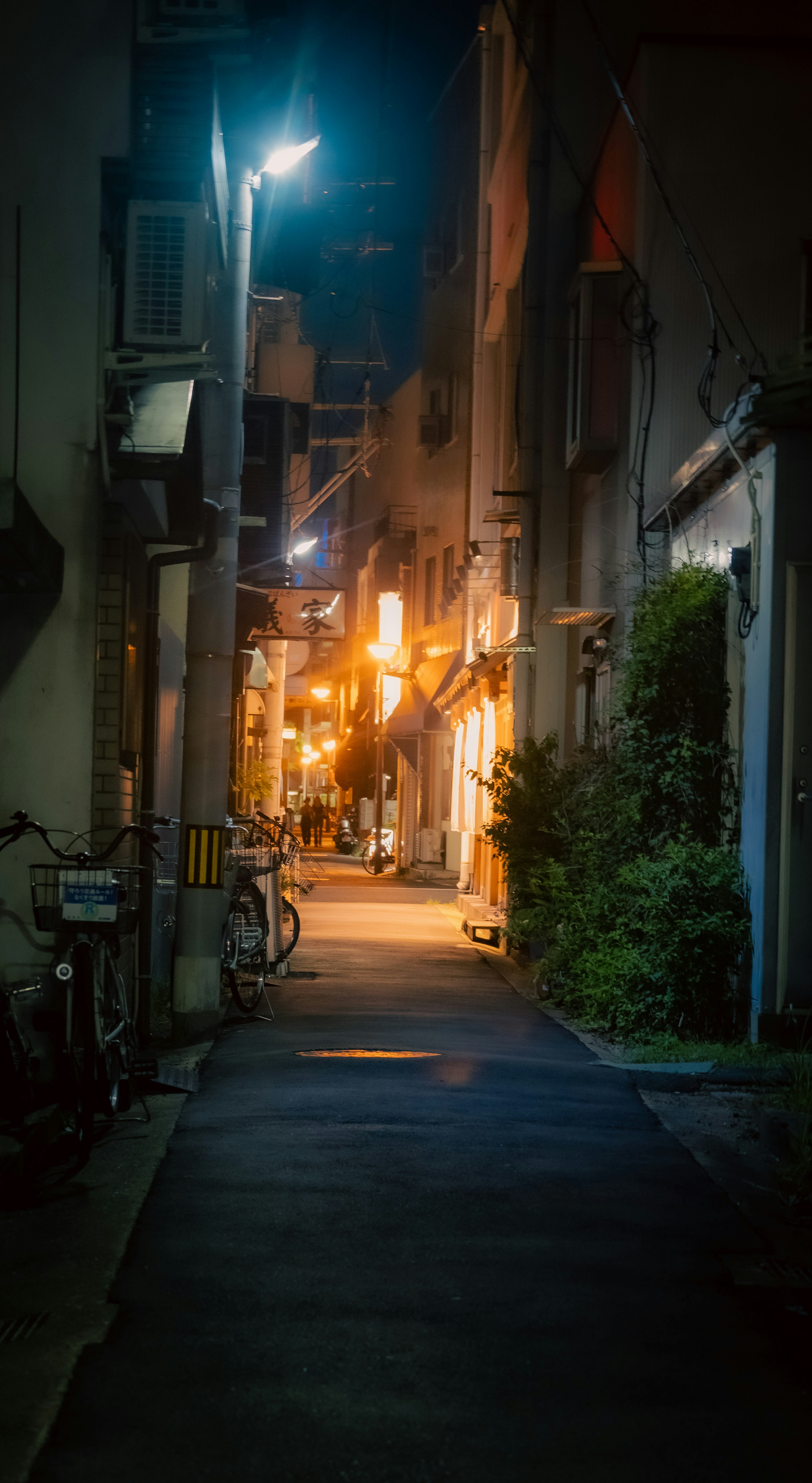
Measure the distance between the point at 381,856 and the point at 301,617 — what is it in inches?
440

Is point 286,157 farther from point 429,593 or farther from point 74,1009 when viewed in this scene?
point 429,593

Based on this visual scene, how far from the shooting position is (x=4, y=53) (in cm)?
886

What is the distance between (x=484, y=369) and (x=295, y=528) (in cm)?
1262

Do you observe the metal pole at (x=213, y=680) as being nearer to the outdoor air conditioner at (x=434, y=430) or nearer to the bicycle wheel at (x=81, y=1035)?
the bicycle wheel at (x=81, y=1035)

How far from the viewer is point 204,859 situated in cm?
1125

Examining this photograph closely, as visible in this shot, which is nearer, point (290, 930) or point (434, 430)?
point (290, 930)

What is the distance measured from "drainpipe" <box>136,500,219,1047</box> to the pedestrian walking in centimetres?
3401

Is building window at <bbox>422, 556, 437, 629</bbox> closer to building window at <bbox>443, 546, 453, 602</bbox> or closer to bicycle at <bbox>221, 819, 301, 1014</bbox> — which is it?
building window at <bbox>443, 546, 453, 602</bbox>

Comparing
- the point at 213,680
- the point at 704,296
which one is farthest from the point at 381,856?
the point at 213,680

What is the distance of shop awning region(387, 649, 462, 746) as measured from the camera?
124 feet

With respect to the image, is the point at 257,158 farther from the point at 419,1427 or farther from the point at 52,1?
the point at 419,1427

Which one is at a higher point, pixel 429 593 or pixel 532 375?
pixel 532 375

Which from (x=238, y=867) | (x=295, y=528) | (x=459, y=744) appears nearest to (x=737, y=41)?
(x=238, y=867)

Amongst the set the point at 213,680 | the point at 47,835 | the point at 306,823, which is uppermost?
the point at 213,680
